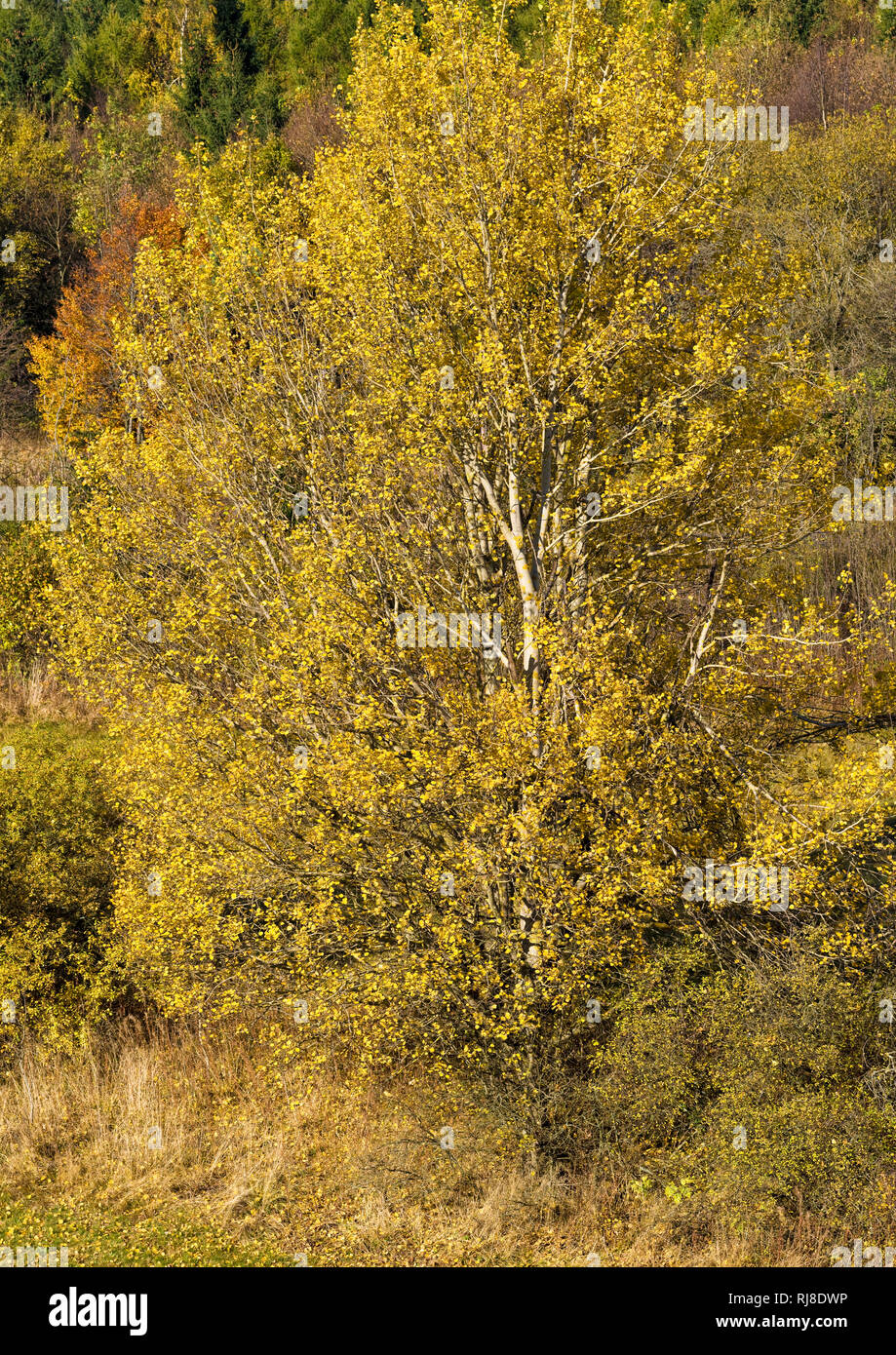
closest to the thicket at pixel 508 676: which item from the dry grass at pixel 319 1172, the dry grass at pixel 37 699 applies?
the dry grass at pixel 319 1172

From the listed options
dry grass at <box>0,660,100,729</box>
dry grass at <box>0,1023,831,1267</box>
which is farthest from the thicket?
dry grass at <box>0,660,100,729</box>

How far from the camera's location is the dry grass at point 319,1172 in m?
10.9

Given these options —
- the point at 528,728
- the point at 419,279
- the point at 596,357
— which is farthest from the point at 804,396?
the point at 528,728

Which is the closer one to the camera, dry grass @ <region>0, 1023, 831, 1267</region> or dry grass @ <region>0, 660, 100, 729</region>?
dry grass @ <region>0, 1023, 831, 1267</region>

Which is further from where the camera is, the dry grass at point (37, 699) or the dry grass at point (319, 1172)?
the dry grass at point (37, 699)

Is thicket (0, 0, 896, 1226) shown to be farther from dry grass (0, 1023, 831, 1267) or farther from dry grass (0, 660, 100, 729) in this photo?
dry grass (0, 660, 100, 729)

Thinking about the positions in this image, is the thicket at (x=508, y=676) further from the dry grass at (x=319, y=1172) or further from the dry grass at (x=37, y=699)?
the dry grass at (x=37, y=699)

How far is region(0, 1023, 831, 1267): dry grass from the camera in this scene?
10.9 m

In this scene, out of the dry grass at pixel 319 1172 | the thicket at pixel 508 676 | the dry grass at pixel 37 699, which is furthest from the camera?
the dry grass at pixel 37 699

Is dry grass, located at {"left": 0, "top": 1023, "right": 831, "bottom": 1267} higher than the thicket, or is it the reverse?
the thicket

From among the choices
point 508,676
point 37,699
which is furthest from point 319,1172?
point 37,699

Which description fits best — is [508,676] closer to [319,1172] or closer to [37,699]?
[319,1172]

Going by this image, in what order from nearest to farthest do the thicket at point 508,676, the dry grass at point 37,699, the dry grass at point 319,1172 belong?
the dry grass at point 319,1172
the thicket at point 508,676
the dry grass at point 37,699

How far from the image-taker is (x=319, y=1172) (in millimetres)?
12547
